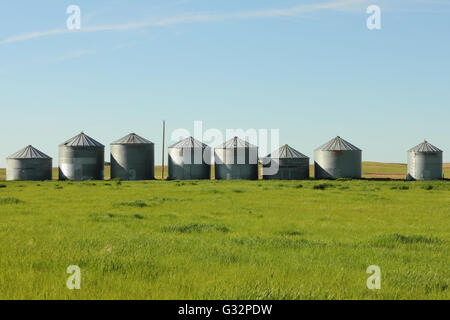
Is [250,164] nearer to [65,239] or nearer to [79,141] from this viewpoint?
[79,141]

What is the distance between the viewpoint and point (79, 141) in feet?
198

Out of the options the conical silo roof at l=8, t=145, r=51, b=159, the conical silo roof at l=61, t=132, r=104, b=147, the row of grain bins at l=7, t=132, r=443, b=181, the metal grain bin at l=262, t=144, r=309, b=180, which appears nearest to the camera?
the conical silo roof at l=61, t=132, r=104, b=147

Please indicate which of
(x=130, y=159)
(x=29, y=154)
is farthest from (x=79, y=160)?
(x=29, y=154)

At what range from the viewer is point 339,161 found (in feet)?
204

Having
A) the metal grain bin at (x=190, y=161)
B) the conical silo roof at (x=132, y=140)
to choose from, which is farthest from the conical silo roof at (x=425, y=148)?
the conical silo roof at (x=132, y=140)

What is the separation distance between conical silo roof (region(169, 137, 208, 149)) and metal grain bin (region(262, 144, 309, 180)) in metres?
9.20

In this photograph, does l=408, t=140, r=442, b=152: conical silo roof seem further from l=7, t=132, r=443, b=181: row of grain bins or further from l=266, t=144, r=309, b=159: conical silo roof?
l=266, t=144, r=309, b=159: conical silo roof

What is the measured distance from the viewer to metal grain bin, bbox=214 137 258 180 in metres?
60.2

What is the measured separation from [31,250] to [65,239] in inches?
61.0

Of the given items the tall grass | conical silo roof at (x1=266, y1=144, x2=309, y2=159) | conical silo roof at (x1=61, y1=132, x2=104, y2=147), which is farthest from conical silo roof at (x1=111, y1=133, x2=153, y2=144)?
the tall grass

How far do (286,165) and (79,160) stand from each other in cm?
2759

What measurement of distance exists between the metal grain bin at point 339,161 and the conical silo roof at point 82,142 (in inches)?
1206

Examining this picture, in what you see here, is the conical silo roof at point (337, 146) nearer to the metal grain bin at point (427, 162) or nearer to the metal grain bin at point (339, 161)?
the metal grain bin at point (339, 161)

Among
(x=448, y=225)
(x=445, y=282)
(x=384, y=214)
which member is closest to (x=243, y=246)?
(x=445, y=282)
